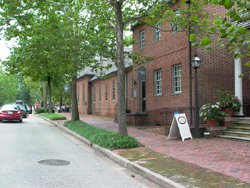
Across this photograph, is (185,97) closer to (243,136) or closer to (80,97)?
(243,136)

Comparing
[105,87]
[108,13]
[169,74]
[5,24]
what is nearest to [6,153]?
[5,24]

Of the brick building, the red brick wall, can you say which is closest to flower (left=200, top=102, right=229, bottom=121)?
the brick building

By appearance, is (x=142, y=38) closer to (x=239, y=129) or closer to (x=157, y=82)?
(x=157, y=82)

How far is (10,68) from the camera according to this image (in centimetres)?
1823

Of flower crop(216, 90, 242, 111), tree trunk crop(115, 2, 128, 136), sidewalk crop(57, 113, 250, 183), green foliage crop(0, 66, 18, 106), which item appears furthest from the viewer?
green foliage crop(0, 66, 18, 106)

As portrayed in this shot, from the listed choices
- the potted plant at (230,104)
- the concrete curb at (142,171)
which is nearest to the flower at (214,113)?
the potted plant at (230,104)

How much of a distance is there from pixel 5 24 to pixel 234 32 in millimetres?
11214

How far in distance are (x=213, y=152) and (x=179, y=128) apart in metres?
2.32

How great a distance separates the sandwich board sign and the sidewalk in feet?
0.87

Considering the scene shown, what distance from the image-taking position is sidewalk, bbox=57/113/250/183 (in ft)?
20.0

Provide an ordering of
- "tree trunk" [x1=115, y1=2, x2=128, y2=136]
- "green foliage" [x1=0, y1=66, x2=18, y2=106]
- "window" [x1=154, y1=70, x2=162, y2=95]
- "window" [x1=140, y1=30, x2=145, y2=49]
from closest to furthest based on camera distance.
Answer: "tree trunk" [x1=115, y1=2, x2=128, y2=136]
"window" [x1=154, y1=70, x2=162, y2=95]
"window" [x1=140, y1=30, x2=145, y2=49]
"green foliage" [x1=0, y1=66, x2=18, y2=106]

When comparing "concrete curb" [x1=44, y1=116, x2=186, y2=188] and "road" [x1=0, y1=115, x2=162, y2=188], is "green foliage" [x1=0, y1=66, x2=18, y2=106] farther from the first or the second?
"concrete curb" [x1=44, y1=116, x2=186, y2=188]

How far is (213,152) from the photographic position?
315 inches

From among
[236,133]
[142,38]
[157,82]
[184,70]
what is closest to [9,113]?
[142,38]
